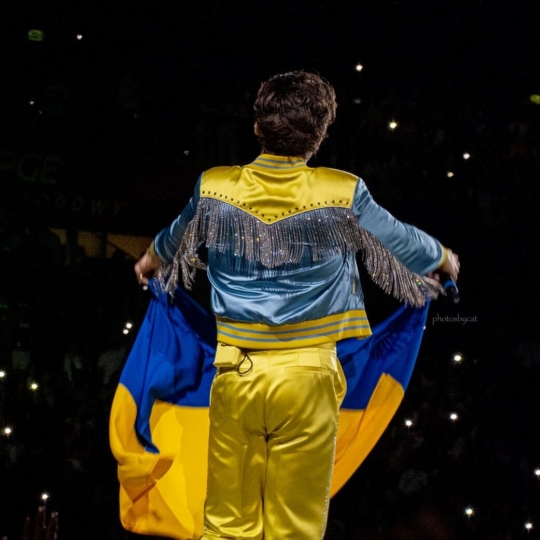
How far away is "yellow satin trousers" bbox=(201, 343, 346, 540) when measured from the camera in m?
1.83

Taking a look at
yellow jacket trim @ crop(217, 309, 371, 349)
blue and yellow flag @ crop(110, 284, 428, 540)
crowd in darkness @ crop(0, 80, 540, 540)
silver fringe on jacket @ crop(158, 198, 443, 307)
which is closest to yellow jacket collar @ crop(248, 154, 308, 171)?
silver fringe on jacket @ crop(158, 198, 443, 307)

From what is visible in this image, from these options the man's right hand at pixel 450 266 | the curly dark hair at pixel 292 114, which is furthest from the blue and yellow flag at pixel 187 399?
the curly dark hair at pixel 292 114

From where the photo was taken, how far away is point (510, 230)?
3.66 metres

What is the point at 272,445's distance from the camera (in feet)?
6.14

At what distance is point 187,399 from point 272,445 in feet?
2.09

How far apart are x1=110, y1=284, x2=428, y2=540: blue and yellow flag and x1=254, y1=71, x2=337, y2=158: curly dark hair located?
728 millimetres

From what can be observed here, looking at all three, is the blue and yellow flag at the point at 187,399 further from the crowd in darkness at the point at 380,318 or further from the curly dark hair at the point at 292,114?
the crowd in darkness at the point at 380,318

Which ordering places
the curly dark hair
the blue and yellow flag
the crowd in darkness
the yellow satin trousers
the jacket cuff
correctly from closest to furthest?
the yellow satin trousers → the curly dark hair → the jacket cuff → the blue and yellow flag → the crowd in darkness

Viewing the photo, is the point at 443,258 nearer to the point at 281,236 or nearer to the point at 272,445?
the point at 281,236

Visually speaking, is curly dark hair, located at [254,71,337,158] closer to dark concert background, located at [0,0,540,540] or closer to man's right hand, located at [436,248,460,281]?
man's right hand, located at [436,248,460,281]

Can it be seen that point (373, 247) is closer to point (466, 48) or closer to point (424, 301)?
point (424, 301)

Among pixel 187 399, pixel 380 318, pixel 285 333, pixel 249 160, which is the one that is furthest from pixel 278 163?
pixel 380 318

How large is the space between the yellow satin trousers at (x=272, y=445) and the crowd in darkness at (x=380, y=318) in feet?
4.72

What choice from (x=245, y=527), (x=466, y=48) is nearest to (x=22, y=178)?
(x=245, y=527)
